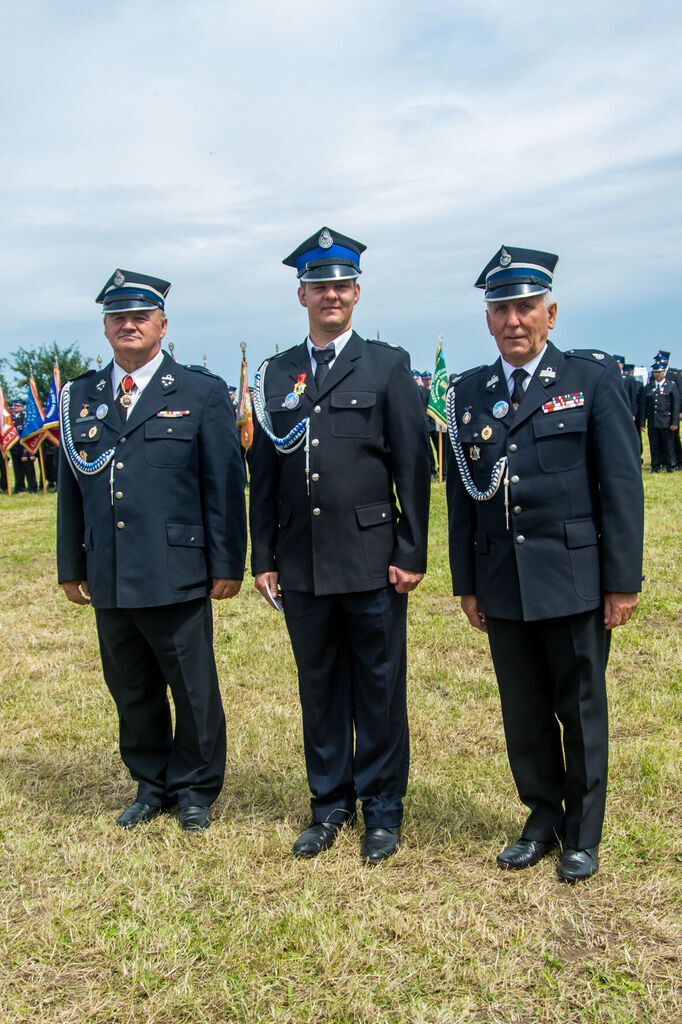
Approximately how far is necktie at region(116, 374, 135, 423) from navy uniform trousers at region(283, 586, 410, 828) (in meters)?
1.01

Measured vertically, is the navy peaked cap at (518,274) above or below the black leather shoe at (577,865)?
above

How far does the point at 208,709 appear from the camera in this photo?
3688 millimetres

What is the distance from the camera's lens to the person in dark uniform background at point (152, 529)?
3.53m

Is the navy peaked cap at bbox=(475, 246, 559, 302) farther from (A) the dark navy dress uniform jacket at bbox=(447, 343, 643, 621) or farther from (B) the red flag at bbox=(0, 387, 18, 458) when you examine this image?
(B) the red flag at bbox=(0, 387, 18, 458)

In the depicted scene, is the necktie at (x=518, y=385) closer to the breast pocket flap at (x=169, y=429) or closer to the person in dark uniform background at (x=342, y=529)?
the person in dark uniform background at (x=342, y=529)

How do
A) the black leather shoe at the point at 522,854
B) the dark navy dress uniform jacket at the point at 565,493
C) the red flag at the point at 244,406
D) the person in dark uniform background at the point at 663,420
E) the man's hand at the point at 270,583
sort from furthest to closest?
the red flag at the point at 244,406 → the person in dark uniform background at the point at 663,420 → the man's hand at the point at 270,583 → the black leather shoe at the point at 522,854 → the dark navy dress uniform jacket at the point at 565,493

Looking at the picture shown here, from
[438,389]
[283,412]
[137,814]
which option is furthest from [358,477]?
[438,389]

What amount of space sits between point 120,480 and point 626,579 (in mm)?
1937

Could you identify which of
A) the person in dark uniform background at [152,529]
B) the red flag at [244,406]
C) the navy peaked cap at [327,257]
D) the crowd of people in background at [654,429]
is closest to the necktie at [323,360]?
the navy peaked cap at [327,257]

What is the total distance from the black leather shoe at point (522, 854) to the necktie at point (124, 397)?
2.21m

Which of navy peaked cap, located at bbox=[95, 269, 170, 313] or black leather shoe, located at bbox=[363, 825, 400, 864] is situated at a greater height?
navy peaked cap, located at bbox=[95, 269, 170, 313]

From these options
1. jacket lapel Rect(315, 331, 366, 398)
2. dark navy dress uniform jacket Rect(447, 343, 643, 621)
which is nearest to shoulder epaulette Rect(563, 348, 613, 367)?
dark navy dress uniform jacket Rect(447, 343, 643, 621)

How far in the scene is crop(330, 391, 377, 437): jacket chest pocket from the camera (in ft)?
10.8

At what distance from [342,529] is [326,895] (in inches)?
50.2
